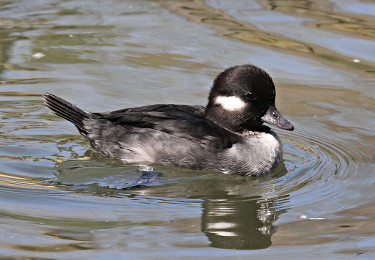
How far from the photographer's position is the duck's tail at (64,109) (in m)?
7.03

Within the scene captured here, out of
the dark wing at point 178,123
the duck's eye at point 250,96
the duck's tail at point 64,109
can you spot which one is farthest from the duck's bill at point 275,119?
the duck's tail at point 64,109

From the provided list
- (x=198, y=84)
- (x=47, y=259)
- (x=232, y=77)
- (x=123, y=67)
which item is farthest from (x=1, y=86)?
(x=47, y=259)

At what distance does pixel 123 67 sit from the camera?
9.59 m

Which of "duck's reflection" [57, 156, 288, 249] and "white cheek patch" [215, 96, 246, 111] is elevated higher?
"white cheek patch" [215, 96, 246, 111]

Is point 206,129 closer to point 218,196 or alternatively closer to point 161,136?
point 161,136

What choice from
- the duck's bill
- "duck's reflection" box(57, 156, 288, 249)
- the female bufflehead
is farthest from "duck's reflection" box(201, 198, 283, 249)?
the duck's bill

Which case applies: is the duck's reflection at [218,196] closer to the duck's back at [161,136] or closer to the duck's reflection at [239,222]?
the duck's reflection at [239,222]

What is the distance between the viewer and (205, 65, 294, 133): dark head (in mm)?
6919

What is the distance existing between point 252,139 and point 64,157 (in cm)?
178

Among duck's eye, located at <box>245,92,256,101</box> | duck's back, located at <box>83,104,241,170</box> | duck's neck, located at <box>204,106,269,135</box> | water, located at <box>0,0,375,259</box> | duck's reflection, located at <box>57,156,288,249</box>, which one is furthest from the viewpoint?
duck's neck, located at <box>204,106,269,135</box>

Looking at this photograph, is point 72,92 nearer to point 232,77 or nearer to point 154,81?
point 154,81

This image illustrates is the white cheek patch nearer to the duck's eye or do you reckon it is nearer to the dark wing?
the duck's eye

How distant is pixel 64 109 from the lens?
23.1 ft

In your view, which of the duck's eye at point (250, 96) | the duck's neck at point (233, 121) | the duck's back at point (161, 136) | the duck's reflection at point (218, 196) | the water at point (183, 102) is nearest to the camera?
the water at point (183, 102)
